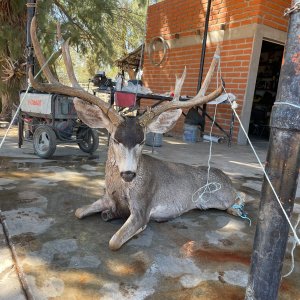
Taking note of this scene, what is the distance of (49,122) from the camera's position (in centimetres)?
606

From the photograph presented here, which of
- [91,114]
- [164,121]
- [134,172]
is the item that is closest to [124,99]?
[164,121]

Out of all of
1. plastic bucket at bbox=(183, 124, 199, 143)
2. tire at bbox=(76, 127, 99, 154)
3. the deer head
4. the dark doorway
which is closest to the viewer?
the deer head

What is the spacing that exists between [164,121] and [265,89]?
10.3m

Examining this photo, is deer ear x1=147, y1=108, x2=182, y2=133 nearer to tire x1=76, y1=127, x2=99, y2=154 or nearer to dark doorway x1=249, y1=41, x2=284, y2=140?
tire x1=76, y1=127, x2=99, y2=154

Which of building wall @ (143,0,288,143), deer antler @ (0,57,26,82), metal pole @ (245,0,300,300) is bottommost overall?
metal pole @ (245,0,300,300)

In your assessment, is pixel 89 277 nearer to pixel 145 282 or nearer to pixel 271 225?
pixel 145 282

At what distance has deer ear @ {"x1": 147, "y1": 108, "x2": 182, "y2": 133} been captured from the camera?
140 inches

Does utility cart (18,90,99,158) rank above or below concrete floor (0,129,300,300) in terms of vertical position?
above

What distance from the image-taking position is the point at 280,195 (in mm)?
1798

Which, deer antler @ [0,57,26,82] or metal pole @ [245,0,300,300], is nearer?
metal pole @ [245,0,300,300]

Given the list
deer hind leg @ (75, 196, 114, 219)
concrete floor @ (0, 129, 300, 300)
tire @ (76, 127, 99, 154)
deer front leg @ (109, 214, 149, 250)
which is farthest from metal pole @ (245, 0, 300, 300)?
tire @ (76, 127, 99, 154)

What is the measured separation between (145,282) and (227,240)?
3.58ft

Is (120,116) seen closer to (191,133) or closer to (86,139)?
(86,139)

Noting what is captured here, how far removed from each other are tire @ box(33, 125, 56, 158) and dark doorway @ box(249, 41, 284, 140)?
296 inches
